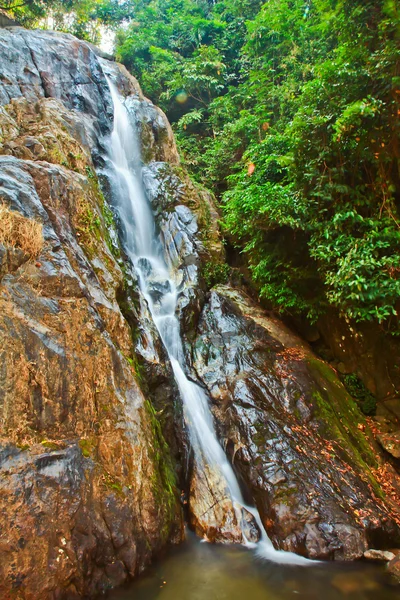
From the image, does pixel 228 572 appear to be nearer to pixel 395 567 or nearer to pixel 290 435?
pixel 395 567

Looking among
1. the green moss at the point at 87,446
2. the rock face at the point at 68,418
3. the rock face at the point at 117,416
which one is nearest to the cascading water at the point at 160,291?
the rock face at the point at 117,416

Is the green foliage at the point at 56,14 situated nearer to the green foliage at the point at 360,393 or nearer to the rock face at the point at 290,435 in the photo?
the rock face at the point at 290,435

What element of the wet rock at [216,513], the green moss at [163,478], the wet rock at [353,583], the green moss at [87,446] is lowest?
the wet rock at [353,583]

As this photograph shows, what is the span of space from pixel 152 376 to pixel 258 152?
8.23 metres

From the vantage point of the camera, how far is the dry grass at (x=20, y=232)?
4746 millimetres

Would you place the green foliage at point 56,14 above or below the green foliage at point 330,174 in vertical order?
above

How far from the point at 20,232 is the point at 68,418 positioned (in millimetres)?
2699

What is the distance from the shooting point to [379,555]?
15.9ft

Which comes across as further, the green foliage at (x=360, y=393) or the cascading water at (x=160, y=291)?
the green foliage at (x=360, y=393)

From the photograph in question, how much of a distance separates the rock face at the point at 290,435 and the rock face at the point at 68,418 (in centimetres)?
162

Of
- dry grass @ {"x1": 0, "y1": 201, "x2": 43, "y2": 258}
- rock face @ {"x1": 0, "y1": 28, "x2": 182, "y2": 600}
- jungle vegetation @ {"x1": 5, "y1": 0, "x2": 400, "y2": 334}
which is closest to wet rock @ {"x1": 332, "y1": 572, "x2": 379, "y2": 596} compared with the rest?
rock face @ {"x1": 0, "y1": 28, "x2": 182, "y2": 600}

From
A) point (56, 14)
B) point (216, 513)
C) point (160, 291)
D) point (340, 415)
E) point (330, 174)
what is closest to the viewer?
point (216, 513)

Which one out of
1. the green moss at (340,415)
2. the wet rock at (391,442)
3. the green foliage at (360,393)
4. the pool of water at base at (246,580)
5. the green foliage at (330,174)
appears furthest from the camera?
the green foliage at (360,393)

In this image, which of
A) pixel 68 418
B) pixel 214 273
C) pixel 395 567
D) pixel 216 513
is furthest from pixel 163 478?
pixel 214 273
